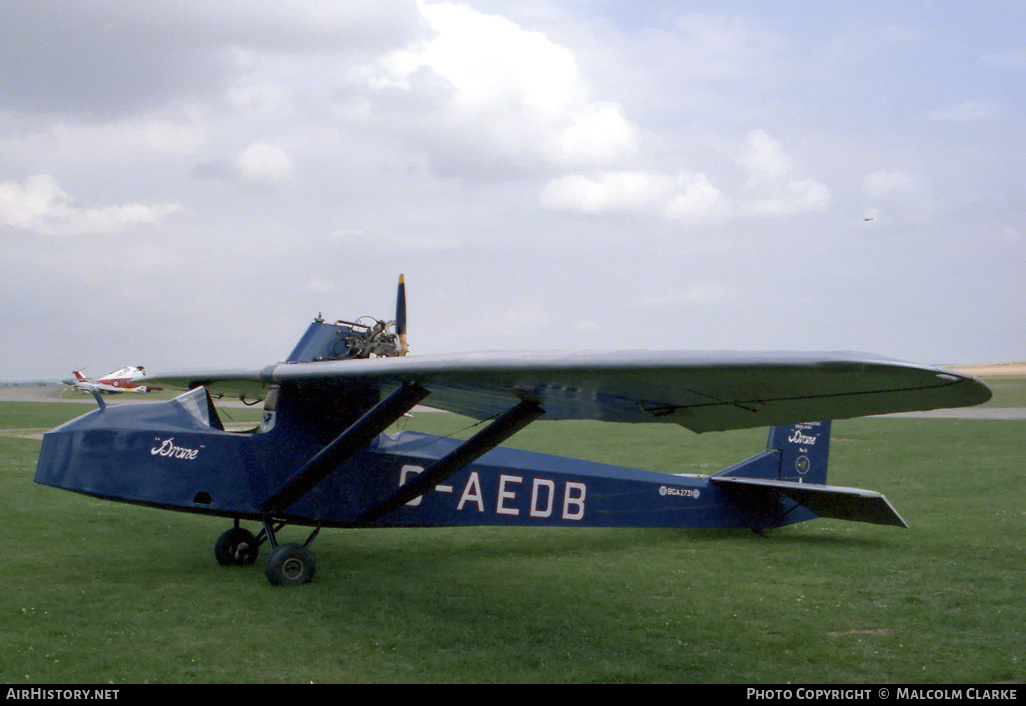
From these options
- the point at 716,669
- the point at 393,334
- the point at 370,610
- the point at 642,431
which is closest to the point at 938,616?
the point at 716,669

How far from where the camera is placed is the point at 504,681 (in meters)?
5.23

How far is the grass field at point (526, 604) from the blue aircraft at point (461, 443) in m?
0.57

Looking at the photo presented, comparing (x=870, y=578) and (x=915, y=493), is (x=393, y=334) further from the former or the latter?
(x=915, y=493)

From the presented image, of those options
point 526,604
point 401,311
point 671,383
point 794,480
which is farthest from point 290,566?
point 794,480

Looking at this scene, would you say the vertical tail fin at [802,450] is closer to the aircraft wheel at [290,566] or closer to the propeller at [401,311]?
the propeller at [401,311]

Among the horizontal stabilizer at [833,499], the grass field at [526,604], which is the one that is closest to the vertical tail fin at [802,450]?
the horizontal stabilizer at [833,499]

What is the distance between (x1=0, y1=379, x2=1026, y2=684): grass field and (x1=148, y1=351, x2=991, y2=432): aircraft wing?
1660 millimetres

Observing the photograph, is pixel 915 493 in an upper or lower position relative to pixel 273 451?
lower

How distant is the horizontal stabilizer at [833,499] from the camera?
30.0ft

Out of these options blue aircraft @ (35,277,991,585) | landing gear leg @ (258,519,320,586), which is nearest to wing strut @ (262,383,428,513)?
blue aircraft @ (35,277,991,585)

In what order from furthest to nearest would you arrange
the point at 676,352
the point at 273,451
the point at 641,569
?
the point at 641,569 < the point at 273,451 < the point at 676,352

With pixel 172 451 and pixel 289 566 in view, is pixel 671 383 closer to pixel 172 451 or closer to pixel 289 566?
pixel 289 566

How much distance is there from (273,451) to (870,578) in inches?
232

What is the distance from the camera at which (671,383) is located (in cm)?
521
